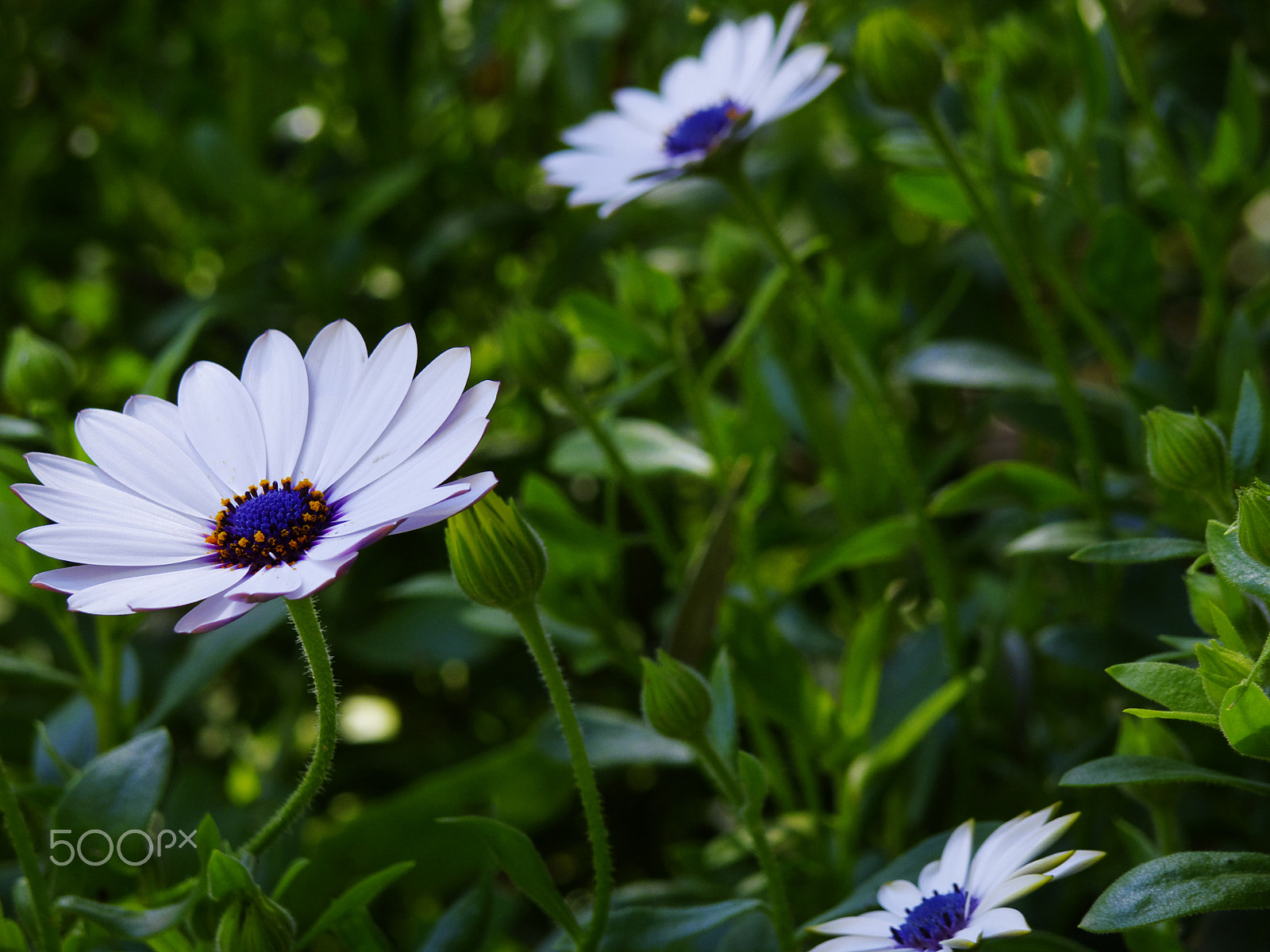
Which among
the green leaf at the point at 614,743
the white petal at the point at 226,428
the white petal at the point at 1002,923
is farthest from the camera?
the green leaf at the point at 614,743

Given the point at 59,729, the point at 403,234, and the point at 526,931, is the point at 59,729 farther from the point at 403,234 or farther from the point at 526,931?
the point at 403,234

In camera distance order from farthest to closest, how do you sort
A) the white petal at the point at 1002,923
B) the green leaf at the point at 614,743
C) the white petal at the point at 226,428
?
the green leaf at the point at 614,743 → the white petal at the point at 226,428 → the white petal at the point at 1002,923

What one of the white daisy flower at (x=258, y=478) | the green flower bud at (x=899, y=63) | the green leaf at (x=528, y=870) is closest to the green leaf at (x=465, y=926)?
the green leaf at (x=528, y=870)

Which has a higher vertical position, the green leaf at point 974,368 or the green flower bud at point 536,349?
the green flower bud at point 536,349

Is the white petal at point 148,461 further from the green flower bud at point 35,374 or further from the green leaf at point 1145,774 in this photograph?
the green leaf at point 1145,774

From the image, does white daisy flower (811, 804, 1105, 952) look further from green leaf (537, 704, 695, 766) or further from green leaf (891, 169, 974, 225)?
green leaf (891, 169, 974, 225)

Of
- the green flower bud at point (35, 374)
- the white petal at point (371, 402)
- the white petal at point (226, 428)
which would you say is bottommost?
the white petal at point (371, 402)

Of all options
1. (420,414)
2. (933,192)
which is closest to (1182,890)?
(420,414)
